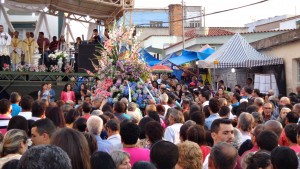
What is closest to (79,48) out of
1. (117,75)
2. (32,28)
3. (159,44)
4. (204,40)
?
(117,75)

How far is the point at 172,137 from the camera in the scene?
820cm

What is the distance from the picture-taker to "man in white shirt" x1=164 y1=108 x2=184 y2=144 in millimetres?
8172

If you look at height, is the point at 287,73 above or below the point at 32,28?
below

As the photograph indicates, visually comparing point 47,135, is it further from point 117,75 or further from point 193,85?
Answer: point 193,85

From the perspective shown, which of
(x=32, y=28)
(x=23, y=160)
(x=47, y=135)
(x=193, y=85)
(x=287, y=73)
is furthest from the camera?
(x=32, y=28)

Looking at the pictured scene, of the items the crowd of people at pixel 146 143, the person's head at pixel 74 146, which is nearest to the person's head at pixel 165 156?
the crowd of people at pixel 146 143

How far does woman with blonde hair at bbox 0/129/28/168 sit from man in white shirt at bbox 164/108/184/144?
292cm

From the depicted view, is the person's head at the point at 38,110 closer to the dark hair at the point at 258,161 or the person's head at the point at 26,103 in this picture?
the person's head at the point at 26,103

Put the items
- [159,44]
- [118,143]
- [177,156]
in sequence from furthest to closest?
[159,44]
[118,143]
[177,156]

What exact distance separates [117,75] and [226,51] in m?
8.26

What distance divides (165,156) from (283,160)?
112cm

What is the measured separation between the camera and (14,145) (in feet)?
18.4

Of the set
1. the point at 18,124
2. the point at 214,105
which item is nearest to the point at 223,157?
the point at 18,124

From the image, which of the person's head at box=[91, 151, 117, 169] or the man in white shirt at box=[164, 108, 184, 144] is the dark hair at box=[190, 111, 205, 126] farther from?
the person's head at box=[91, 151, 117, 169]
